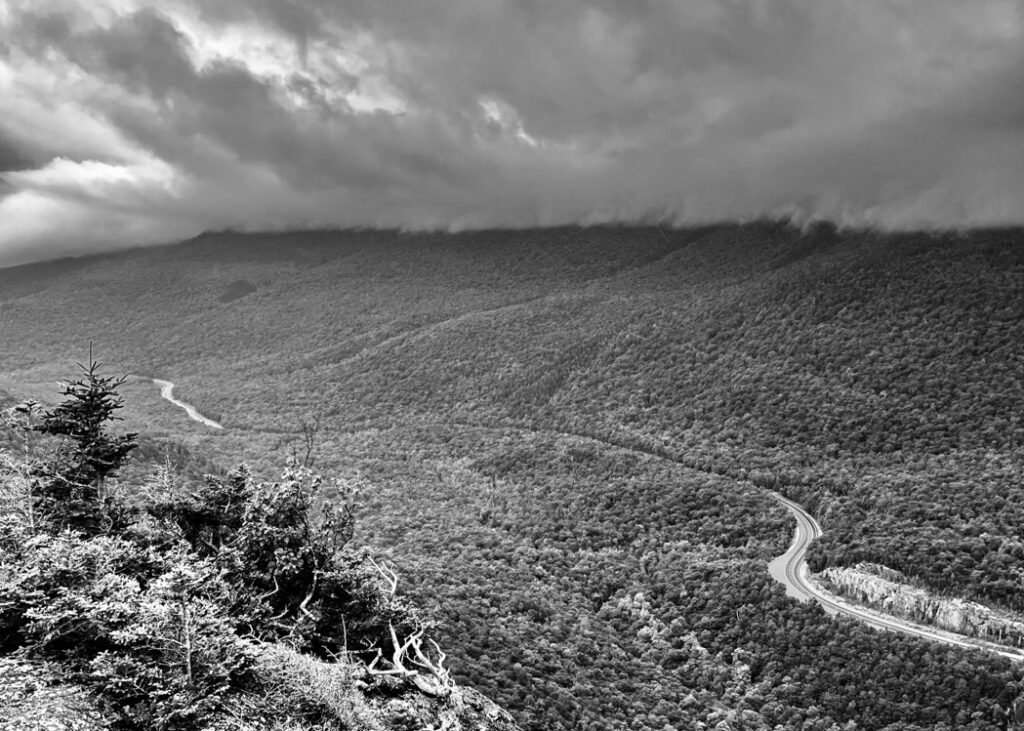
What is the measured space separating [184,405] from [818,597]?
121 meters

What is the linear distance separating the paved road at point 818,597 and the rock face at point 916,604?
695 mm

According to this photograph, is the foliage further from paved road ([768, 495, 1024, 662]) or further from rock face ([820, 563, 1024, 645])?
rock face ([820, 563, 1024, 645])

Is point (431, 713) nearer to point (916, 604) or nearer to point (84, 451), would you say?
point (84, 451)

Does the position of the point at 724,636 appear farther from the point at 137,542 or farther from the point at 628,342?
the point at 628,342

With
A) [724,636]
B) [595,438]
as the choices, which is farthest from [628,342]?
[724,636]

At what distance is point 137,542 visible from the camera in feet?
75.0

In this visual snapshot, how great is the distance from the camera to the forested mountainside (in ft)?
119

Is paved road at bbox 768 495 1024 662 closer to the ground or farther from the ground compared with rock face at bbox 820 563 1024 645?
closer to the ground

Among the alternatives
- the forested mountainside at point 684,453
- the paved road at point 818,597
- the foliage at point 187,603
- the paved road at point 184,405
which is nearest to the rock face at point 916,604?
the paved road at point 818,597

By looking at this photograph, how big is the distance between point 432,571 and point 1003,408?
208 ft

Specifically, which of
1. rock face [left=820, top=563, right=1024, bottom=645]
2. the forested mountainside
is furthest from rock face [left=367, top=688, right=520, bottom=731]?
rock face [left=820, top=563, right=1024, bottom=645]

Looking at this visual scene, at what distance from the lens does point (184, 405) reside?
12419 cm

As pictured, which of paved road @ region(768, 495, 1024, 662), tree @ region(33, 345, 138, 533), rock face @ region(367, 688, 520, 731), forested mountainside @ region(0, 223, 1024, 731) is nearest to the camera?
rock face @ region(367, 688, 520, 731)

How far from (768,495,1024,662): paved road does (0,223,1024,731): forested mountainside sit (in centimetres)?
147
